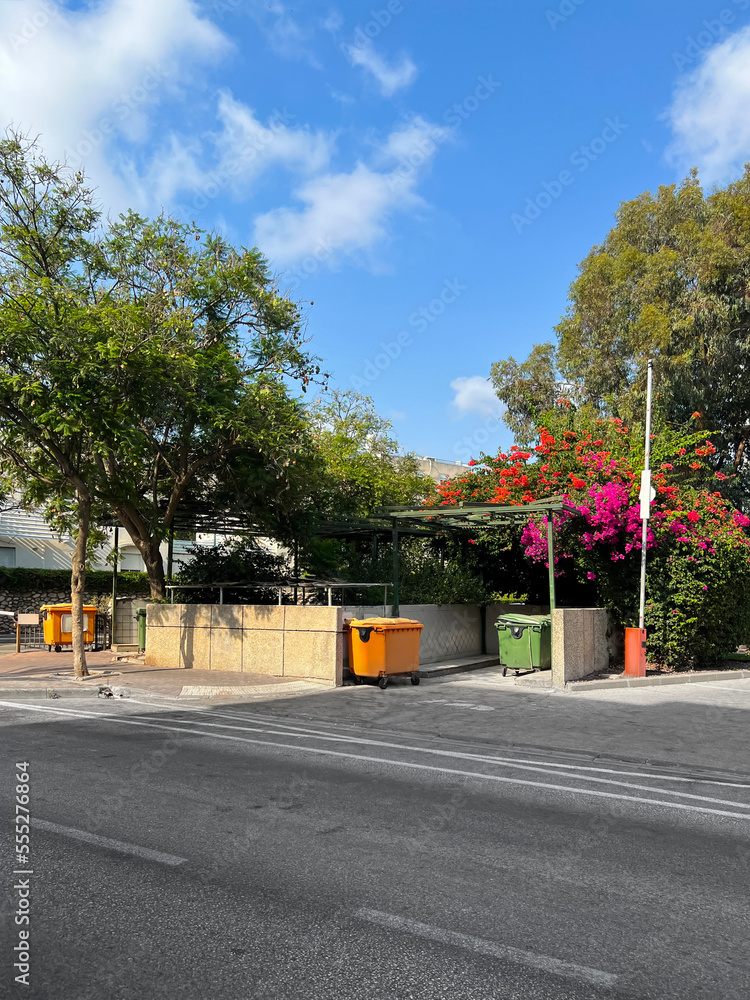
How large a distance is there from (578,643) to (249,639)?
6322 millimetres

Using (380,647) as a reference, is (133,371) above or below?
above

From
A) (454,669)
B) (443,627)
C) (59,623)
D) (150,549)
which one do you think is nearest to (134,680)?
(150,549)

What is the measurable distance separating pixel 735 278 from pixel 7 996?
29924mm

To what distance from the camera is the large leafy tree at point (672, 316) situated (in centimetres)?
2736

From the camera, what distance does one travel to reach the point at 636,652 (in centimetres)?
1580

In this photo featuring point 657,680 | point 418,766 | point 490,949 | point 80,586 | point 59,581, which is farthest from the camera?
point 59,581

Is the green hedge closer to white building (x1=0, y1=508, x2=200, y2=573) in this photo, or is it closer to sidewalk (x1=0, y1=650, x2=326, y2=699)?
white building (x1=0, y1=508, x2=200, y2=573)

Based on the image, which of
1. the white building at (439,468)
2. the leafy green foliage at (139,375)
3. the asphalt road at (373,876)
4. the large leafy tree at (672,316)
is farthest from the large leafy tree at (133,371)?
the white building at (439,468)

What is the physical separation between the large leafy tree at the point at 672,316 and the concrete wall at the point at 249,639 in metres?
16.9

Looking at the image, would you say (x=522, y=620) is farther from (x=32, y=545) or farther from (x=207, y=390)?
(x=32, y=545)

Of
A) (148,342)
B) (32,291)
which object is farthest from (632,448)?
(32,291)

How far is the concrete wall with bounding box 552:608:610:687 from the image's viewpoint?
1444 cm

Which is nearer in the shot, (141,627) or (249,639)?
A: (249,639)

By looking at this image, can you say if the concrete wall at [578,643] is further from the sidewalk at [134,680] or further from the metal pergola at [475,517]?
the sidewalk at [134,680]
